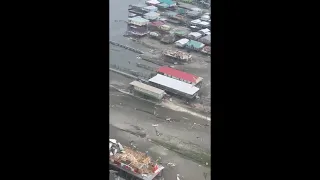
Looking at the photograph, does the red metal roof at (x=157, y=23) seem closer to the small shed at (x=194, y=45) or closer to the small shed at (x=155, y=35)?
the small shed at (x=155, y=35)

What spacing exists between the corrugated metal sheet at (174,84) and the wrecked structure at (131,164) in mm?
315

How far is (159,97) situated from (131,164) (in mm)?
313

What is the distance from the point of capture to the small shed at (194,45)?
1586 mm

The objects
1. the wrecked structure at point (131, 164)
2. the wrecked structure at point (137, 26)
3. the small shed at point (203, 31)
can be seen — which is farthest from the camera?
the wrecked structure at point (137, 26)

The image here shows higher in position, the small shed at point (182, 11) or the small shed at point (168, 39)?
the small shed at point (182, 11)

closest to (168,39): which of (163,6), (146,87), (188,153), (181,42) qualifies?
(181,42)

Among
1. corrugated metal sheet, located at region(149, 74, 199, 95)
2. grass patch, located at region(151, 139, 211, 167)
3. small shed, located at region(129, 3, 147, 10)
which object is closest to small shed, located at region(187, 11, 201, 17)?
small shed, located at region(129, 3, 147, 10)

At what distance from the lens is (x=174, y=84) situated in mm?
1577

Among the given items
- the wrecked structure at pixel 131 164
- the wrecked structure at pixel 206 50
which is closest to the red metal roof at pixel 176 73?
the wrecked structure at pixel 206 50

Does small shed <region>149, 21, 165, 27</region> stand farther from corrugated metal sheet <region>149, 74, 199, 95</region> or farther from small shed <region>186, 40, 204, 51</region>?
corrugated metal sheet <region>149, 74, 199, 95</region>

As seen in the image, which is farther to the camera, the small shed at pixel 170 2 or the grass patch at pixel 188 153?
the small shed at pixel 170 2

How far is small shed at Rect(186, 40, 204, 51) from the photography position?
62.4 inches
